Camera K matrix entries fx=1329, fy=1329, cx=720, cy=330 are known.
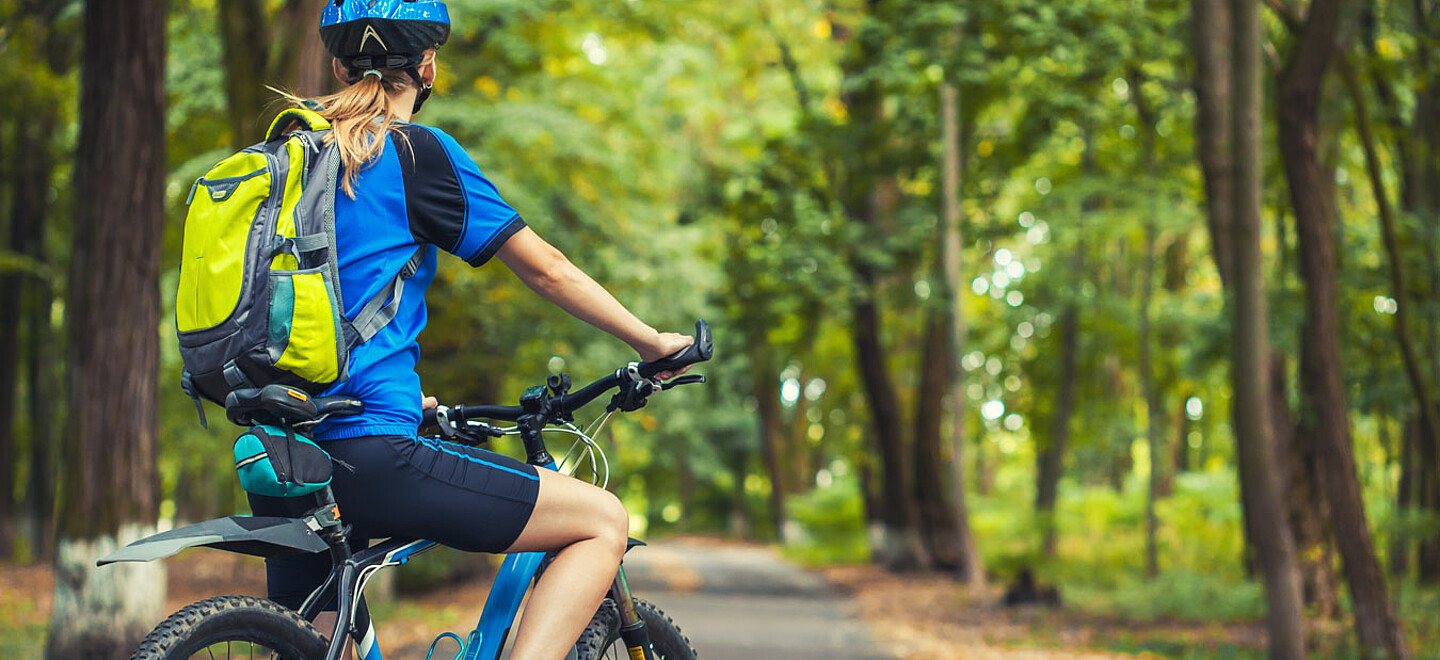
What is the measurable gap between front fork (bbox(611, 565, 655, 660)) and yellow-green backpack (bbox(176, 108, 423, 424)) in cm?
96

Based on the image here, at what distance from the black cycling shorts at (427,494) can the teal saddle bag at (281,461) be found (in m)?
0.10

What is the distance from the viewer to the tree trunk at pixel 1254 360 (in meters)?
8.70

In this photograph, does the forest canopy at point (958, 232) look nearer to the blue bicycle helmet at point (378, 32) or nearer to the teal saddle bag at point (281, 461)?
the blue bicycle helmet at point (378, 32)

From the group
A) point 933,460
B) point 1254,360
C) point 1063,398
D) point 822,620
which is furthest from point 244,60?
point 1063,398

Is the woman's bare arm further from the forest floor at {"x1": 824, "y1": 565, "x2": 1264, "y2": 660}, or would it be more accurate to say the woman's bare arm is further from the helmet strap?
the forest floor at {"x1": 824, "y1": 565, "x2": 1264, "y2": 660}

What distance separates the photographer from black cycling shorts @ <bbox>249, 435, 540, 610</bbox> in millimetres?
2607

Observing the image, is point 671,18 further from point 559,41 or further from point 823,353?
point 823,353

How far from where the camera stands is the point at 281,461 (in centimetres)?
246

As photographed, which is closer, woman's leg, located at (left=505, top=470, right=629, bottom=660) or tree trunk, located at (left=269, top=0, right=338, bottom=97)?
woman's leg, located at (left=505, top=470, right=629, bottom=660)

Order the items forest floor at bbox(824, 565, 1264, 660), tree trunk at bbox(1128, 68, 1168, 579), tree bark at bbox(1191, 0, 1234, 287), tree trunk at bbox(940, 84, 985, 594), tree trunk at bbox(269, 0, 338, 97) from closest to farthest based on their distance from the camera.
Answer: tree trunk at bbox(269, 0, 338, 97)
tree bark at bbox(1191, 0, 1234, 287)
forest floor at bbox(824, 565, 1264, 660)
tree trunk at bbox(1128, 68, 1168, 579)
tree trunk at bbox(940, 84, 985, 594)

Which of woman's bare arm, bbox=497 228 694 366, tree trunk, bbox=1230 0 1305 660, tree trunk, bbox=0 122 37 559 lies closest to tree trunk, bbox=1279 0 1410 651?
tree trunk, bbox=1230 0 1305 660

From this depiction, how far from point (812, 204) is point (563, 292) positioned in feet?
50.6

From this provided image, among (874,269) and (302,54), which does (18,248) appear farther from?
(302,54)

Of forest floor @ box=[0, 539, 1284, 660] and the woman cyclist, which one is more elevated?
the woman cyclist
